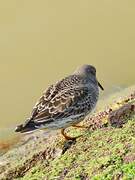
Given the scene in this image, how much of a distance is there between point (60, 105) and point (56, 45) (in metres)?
4.41

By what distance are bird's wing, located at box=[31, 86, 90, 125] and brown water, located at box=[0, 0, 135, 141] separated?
2243 mm

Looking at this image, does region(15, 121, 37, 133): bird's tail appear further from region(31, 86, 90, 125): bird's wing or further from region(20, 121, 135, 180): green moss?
region(20, 121, 135, 180): green moss

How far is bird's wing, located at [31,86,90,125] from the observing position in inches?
→ 291

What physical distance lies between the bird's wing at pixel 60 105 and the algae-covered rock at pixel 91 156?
30 centimetres

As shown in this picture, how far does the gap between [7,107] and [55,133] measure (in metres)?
1.79

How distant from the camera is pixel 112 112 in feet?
25.2

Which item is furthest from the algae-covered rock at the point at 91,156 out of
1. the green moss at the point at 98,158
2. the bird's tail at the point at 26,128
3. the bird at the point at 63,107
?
the bird's tail at the point at 26,128

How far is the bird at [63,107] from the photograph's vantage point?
7.35 meters

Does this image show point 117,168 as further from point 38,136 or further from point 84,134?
point 38,136

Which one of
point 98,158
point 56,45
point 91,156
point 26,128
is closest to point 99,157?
point 98,158

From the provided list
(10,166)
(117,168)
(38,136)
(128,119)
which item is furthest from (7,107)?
(117,168)

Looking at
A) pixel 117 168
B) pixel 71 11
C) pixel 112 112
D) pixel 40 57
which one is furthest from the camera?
pixel 71 11

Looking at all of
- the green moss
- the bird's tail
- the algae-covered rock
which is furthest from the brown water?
the green moss

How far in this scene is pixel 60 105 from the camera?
748 centimetres
